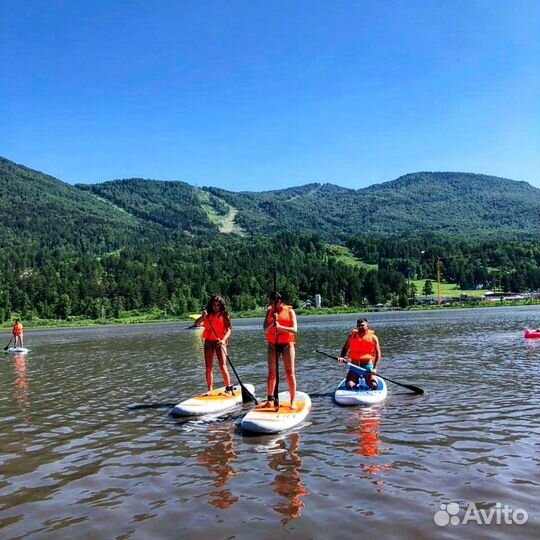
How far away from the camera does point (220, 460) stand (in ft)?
42.6

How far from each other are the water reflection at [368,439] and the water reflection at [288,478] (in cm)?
139

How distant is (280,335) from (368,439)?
399 cm

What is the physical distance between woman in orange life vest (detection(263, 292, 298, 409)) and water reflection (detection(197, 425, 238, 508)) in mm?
1795

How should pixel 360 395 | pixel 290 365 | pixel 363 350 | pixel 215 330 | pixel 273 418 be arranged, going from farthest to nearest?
pixel 363 350, pixel 215 330, pixel 360 395, pixel 290 365, pixel 273 418

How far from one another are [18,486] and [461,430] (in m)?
10.7

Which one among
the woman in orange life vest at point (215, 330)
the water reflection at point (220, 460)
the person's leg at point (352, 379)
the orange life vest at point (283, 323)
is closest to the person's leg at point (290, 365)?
the orange life vest at point (283, 323)

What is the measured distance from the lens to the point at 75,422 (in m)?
18.0

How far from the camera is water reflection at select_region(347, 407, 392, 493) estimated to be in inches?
452

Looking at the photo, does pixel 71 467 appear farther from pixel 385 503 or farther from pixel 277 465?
pixel 385 503

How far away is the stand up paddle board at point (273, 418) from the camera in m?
15.1

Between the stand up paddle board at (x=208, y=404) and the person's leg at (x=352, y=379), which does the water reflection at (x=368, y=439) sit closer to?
the person's leg at (x=352, y=379)

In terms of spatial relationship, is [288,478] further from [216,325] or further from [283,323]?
[216,325]

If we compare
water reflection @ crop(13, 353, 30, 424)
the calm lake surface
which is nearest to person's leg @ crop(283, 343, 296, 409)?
the calm lake surface

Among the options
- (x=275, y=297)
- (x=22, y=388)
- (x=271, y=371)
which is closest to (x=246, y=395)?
(x=271, y=371)
